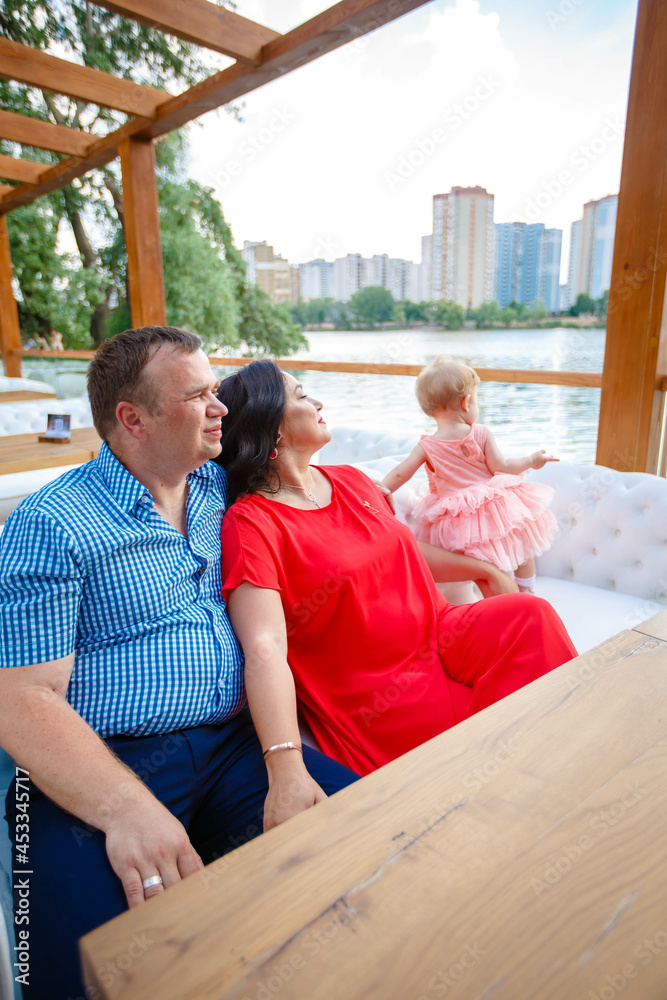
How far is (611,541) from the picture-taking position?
2311 millimetres

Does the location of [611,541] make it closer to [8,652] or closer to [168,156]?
[8,652]

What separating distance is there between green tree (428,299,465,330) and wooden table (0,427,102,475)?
11.3ft

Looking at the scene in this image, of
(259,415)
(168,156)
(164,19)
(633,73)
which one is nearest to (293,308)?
(168,156)

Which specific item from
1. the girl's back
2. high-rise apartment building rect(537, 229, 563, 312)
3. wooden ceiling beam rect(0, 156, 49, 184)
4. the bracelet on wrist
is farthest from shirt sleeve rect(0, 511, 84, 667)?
wooden ceiling beam rect(0, 156, 49, 184)

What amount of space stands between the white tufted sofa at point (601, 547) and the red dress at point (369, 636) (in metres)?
0.67

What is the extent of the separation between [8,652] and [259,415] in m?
0.79

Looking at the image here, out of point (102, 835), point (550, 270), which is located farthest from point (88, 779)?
point (550, 270)

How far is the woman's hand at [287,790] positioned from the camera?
1.08 metres

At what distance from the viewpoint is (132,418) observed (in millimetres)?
1322

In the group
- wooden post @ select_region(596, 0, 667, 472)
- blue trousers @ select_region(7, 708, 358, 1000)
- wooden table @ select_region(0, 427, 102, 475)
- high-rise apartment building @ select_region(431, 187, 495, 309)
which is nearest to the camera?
blue trousers @ select_region(7, 708, 358, 1000)

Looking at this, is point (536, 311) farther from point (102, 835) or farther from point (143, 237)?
point (102, 835)

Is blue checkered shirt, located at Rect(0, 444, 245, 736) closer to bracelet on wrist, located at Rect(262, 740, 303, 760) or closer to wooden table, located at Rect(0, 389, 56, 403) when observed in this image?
bracelet on wrist, located at Rect(262, 740, 303, 760)

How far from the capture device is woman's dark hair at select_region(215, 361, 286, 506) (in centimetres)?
156

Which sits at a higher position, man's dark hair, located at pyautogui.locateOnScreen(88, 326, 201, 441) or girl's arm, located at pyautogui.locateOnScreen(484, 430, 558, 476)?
man's dark hair, located at pyautogui.locateOnScreen(88, 326, 201, 441)
